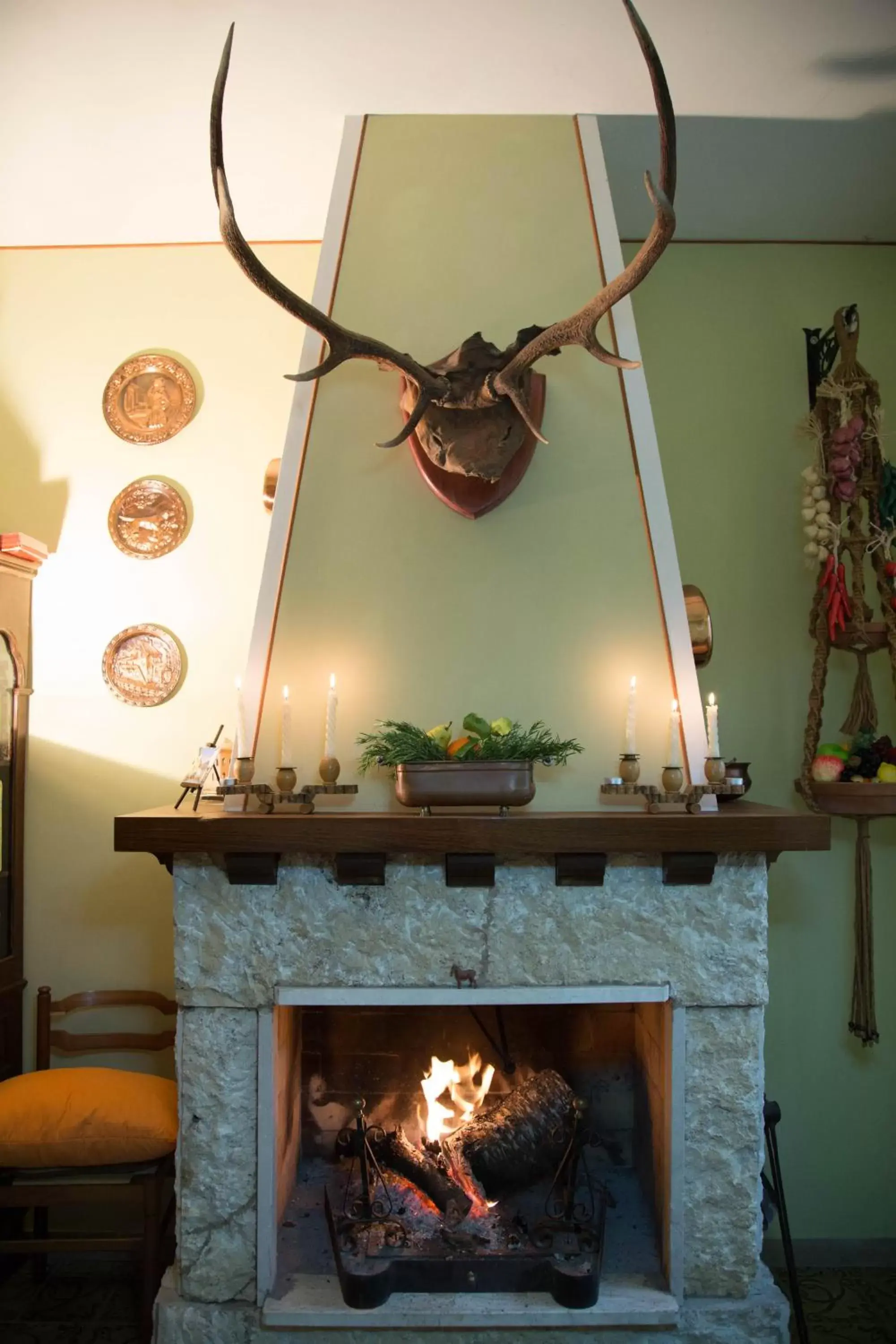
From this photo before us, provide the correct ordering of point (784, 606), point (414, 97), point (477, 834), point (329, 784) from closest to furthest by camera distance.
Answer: point (477, 834)
point (329, 784)
point (414, 97)
point (784, 606)

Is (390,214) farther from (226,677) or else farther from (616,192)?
(226,677)

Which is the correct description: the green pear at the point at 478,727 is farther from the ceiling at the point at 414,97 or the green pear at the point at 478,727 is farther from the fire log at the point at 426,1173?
the ceiling at the point at 414,97

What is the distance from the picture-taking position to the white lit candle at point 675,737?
2217 millimetres

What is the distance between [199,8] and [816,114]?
152 cm

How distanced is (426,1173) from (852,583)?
1937 mm

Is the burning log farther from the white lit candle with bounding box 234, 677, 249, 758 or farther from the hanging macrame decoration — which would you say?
the white lit candle with bounding box 234, 677, 249, 758

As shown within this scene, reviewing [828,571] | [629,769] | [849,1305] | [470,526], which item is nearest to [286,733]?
[470,526]

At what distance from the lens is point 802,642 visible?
2.91 metres

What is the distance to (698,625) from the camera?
8.34ft

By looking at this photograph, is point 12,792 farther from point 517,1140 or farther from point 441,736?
point 517,1140

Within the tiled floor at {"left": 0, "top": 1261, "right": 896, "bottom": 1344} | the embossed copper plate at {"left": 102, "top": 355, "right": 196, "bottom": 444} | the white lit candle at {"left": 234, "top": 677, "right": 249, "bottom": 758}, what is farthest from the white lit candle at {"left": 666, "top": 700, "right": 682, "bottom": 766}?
the embossed copper plate at {"left": 102, "top": 355, "right": 196, "bottom": 444}

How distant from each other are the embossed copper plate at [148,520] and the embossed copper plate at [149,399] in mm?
159

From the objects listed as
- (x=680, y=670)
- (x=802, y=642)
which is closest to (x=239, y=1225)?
(x=680, y=670)

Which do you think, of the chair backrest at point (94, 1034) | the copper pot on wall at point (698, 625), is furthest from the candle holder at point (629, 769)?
the chair backrest at point (94, 1034)
